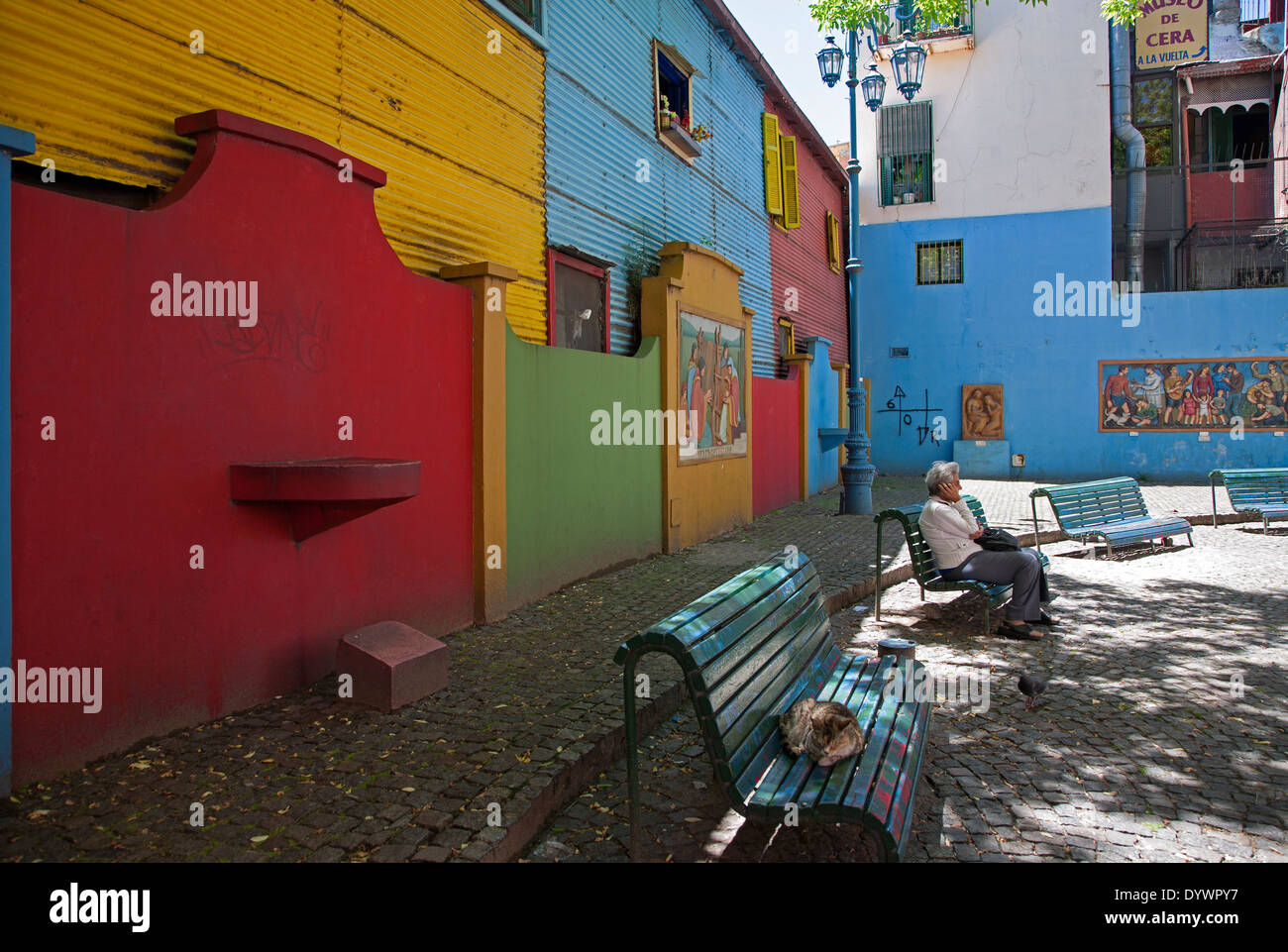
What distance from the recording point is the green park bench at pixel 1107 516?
10.5 m

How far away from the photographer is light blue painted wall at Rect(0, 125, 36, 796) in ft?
10.9

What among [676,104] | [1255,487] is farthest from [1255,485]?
[676,104]

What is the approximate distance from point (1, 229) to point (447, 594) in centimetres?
362

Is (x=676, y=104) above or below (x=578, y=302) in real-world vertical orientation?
above

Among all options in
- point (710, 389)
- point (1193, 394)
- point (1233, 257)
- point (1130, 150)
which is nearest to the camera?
point (710, 389)

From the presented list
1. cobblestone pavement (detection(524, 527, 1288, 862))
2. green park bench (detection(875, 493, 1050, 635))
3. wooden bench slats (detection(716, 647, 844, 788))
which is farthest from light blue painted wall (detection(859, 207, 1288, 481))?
wooden bench slats (detection(716, 647, 844, 788))

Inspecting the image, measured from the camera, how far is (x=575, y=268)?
943 centimetres

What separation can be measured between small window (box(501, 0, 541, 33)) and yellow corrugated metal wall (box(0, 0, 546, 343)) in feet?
0.74

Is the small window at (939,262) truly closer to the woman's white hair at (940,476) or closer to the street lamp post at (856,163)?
the street lamp post at (856,163)

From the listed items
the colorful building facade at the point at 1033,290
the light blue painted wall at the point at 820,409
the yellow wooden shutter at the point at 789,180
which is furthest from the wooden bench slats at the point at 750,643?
the colorful building facade at the point at 1033,290

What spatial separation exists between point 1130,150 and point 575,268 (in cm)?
2060

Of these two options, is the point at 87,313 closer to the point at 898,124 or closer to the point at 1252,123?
the point at 898,124

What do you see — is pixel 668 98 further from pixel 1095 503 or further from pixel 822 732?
pixel 822 732
